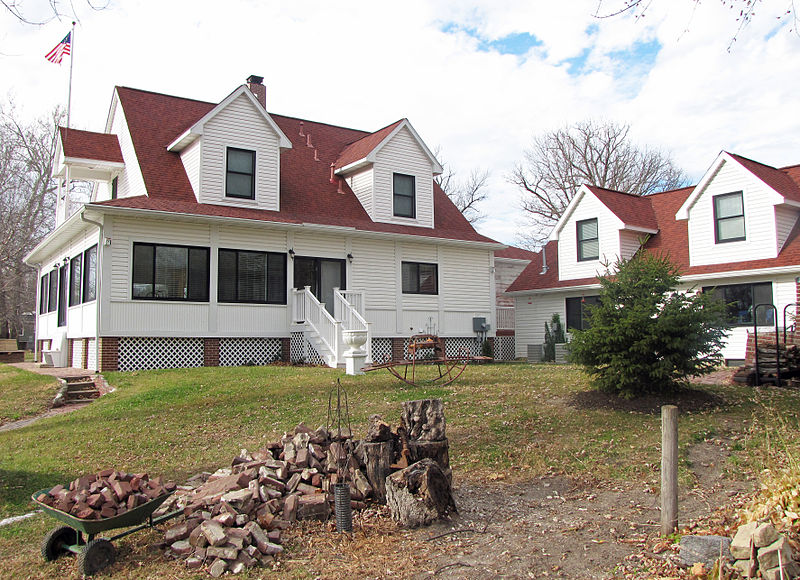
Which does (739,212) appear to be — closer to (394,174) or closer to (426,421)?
(394,174)

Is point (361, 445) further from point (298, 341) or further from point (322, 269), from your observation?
point (322, 269)

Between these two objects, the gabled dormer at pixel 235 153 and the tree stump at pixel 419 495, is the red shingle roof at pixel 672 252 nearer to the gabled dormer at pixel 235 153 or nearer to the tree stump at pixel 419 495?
the gabled dormer at pixel 235 153

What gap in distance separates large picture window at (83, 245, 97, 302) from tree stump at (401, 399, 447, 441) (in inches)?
527

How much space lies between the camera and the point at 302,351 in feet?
62.1

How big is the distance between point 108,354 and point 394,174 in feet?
35.6

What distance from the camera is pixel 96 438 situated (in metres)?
9.81

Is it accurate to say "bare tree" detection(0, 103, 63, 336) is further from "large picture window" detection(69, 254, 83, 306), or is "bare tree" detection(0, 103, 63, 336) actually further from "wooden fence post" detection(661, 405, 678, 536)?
"wooden fence post" detection(661, 405, 678, 536)

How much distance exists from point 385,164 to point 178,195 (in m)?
7.04

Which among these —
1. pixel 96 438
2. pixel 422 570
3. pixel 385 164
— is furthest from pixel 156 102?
pixel 422 570

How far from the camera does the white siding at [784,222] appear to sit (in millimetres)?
18625

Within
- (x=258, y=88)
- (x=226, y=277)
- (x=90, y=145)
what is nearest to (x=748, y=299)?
(x=226, y=277)

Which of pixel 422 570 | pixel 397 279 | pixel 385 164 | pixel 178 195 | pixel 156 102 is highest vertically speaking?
pixel 156 102

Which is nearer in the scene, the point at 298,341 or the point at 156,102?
the point at 298,341

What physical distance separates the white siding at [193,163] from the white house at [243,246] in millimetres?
80
